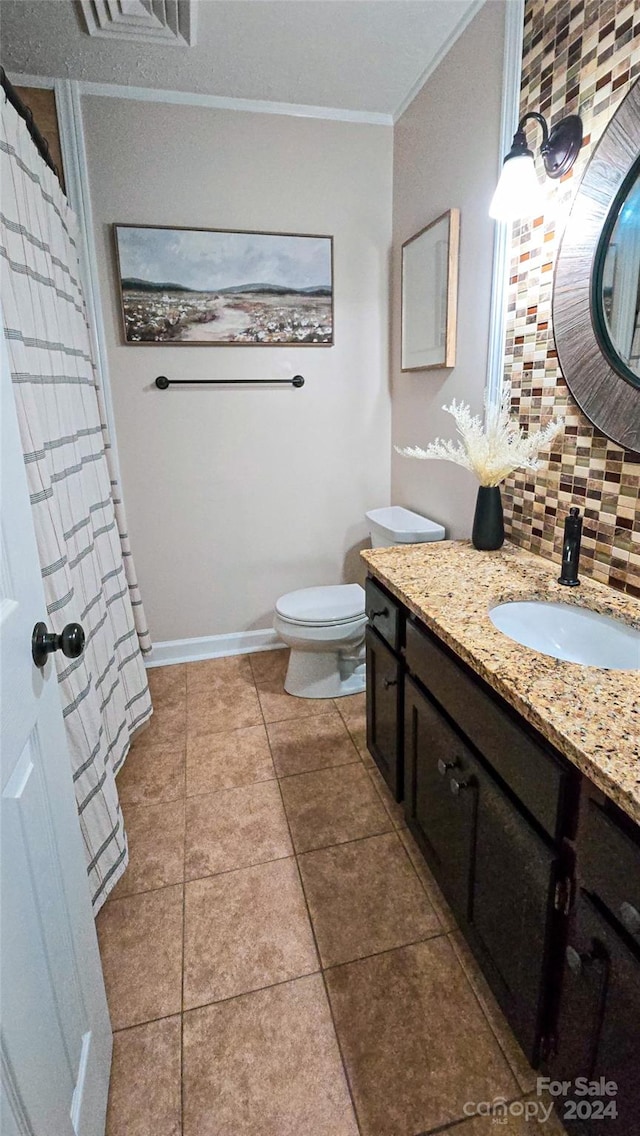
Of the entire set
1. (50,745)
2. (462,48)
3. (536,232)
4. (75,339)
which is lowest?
(50,745)

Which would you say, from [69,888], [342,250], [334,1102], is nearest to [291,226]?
[342,250]

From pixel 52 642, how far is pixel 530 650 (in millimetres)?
841

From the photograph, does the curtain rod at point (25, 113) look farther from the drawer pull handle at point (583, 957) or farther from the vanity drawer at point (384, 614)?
the drawer pull handle at point (583, 957)

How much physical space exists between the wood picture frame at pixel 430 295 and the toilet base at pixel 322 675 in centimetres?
126

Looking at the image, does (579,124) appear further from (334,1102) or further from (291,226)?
(334,1102)

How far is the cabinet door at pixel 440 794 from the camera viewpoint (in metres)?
1.17

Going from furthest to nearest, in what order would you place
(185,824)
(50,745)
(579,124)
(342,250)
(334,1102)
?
(342,250), (185,824), (579,124), (334,1102), (50,745)

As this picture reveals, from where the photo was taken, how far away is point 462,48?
179 centimetres

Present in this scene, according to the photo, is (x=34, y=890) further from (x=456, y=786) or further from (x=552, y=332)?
(x=552, y=332)

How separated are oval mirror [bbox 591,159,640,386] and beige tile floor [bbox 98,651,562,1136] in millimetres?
1410

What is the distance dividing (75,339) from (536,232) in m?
1.40

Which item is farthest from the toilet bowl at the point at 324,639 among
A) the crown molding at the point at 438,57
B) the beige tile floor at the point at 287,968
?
the crown molding at the point at 438,57

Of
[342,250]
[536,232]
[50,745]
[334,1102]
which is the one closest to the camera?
[50,745]

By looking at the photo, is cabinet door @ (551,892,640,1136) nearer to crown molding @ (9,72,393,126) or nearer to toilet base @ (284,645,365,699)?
toilet base @ (284,645,365,699)
